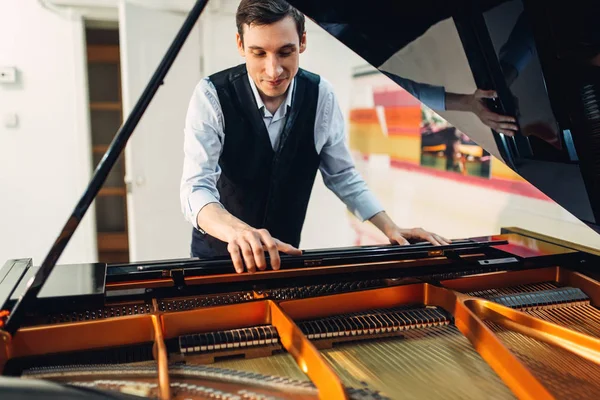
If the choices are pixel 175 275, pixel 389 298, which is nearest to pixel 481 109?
pixel 389 298

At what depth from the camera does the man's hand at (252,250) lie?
4.42 ft

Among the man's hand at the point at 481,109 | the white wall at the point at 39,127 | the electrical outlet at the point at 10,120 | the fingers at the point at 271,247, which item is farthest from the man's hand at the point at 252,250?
the electrical outlet at the point at 10,120

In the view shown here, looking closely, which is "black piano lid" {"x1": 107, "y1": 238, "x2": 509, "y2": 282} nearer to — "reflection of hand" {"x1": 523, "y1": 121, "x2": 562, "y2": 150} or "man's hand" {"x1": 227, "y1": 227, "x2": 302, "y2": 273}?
"man's hand" {"x1": 227, "y1": 227, "x2": 302, "y2": 273}

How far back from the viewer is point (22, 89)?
391cm

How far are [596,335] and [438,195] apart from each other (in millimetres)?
2148

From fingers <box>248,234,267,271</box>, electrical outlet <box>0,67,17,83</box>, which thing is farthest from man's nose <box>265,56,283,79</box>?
electrical outlet <box>0,67,17,83</box>

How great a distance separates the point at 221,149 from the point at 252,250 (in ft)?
3.16

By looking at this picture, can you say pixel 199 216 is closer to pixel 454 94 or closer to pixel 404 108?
pixel 454 94

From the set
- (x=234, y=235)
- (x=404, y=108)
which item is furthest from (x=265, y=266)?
(x=404, y=108)

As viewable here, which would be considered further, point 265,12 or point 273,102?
point 273,102

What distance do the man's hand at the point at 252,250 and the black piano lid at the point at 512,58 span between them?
1.95ft

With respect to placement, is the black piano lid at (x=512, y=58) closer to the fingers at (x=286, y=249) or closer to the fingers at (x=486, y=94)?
the fingers at (x=486, y=94)

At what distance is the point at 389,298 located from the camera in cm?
144

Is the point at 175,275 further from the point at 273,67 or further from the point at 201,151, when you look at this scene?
the point at 273,67
